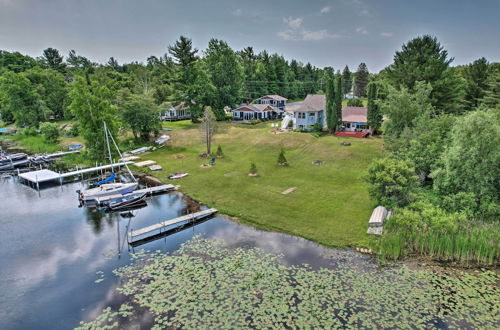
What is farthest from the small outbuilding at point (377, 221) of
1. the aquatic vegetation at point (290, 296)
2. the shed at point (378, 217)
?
the aquatic vegetation at point (290, 296)

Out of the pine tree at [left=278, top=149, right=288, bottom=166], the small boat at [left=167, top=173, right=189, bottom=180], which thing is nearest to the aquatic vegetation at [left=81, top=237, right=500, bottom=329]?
the small boat at [left=167, top=173, right=189, bottom=180]

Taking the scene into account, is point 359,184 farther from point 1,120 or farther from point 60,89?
point 1,120

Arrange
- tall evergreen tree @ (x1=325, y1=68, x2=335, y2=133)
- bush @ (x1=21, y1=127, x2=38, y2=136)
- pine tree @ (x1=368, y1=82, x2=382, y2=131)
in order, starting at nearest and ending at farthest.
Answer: pine tree @ (x1=368, y1=82, x2=382, y2=131), tall evergreen tree @ (x1=325, y1=68, x2=335, y2=133), bush @ (x1=21, y1=127, x2=38, y2=136)

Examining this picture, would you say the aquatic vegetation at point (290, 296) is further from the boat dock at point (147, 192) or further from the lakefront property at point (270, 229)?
the boat dock at point (147, 192)

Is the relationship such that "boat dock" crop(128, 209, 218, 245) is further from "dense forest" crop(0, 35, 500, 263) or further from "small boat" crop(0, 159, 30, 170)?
"small boat" crop(0, 159, 30, 170)

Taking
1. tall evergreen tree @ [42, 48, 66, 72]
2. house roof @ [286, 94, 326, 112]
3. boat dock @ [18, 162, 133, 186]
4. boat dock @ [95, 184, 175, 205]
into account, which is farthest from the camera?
tall evergreen tree @ [42, 48, 66, 72]

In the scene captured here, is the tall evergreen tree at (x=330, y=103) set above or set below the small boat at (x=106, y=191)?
above

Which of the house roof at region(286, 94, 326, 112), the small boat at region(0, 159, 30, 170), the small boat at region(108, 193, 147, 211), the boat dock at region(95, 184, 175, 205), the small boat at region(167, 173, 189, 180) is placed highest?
the house roof at region(286, 94, 326, 112)
